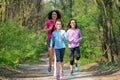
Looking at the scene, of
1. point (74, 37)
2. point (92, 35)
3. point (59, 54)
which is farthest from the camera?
point (92, 35)

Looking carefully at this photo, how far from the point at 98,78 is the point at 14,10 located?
19.9m

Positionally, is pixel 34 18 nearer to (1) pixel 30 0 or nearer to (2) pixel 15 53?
(1) pixel 30 0

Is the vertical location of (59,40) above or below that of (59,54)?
above

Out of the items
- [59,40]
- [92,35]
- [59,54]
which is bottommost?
[59,54]

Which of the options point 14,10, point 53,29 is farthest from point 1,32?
point 14,10

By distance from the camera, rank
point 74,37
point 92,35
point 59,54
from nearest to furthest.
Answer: point 59,54, point 74,37, point 92,35

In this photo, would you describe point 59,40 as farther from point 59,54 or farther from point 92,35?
point 92,35

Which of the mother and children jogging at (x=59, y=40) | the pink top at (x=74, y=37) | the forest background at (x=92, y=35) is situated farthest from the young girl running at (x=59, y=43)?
the forest background at (x=92, y=35)

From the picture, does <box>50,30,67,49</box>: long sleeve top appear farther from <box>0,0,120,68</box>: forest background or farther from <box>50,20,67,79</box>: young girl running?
<box>0,0,120,68</box>: forest background

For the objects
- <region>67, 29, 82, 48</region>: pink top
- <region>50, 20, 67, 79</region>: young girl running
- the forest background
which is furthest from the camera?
the forest background

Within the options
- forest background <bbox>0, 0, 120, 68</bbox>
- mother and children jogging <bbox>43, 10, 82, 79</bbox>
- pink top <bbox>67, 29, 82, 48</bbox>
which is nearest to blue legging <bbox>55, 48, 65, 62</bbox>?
mother and children jogging <bbox>43, 10, 82, 79</bbox>

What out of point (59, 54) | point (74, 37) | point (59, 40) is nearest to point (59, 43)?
point (59, 40)

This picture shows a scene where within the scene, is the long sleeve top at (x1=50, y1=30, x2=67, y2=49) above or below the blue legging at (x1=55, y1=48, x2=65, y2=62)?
above

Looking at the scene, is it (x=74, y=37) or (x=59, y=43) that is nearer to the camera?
(x=59, y=43)
